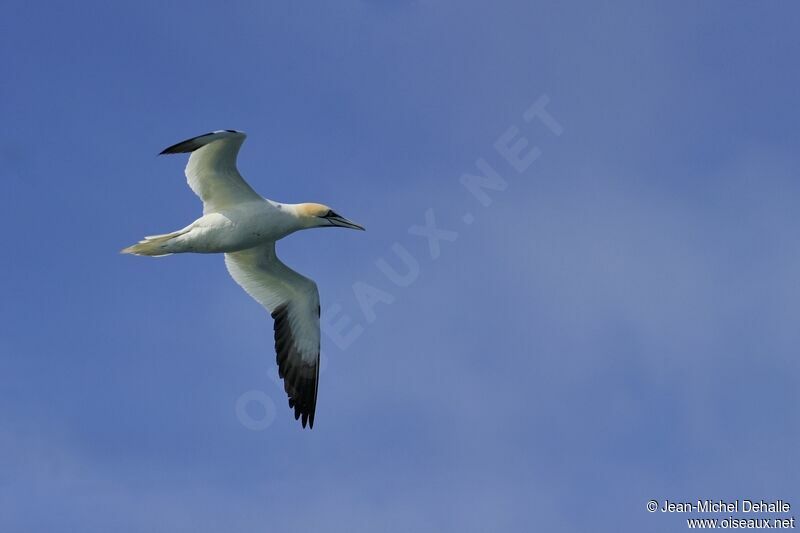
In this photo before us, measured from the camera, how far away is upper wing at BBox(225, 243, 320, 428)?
19.9m

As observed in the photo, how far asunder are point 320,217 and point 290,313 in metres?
2.10

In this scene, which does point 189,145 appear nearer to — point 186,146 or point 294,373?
point 186,146

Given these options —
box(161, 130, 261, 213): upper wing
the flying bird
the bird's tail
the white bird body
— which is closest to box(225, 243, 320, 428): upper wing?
the flying bird

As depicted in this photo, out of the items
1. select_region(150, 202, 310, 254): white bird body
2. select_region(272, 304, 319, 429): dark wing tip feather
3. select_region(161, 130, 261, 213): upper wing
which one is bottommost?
select_region(272, 304, 319, 429): dark wing tip feather

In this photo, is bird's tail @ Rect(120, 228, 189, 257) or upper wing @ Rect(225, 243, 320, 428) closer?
bird's tail @ Rect(120, 228, 189, 257)

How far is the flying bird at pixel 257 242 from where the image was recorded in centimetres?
1795

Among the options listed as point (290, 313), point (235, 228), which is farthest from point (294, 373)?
point (235, 228)

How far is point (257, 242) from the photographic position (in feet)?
61.5

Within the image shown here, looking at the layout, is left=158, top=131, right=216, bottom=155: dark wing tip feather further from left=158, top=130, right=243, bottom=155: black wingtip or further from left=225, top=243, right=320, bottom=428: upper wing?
left=225, top=243, right=320, bottom=428: upper wing

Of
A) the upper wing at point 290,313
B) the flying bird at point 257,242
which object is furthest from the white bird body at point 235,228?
the upper wing at point 290,313

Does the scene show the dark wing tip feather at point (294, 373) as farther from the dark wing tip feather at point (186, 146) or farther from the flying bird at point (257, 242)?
the dark wing tip feather at point (186, 146)

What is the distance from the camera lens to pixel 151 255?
1833 centimetres

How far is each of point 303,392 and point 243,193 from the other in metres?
3.88

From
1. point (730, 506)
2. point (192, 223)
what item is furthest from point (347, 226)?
point (730, 506)
